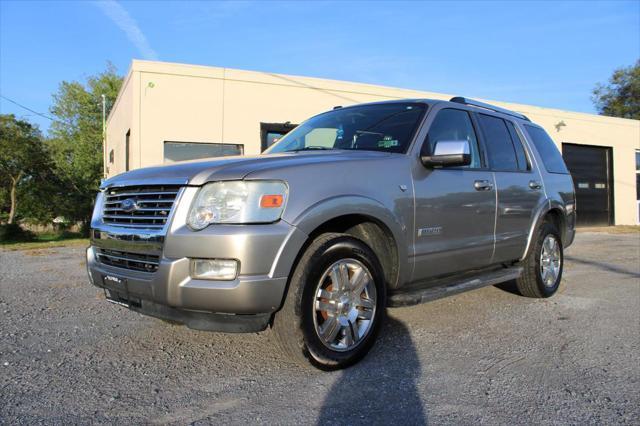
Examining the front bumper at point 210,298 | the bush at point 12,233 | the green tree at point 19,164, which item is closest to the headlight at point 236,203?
the front bumper at point 210,298

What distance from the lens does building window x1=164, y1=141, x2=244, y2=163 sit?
11.9 m

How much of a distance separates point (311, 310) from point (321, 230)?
548 millimetres

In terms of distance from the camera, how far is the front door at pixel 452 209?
12.7 ft

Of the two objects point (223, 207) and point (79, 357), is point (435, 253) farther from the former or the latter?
point (79, 357)

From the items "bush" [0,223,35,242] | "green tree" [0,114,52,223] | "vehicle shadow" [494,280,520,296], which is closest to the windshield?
"vehicle shadow" [494,280,520,296]

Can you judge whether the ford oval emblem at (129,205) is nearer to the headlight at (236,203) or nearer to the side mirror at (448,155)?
the headlight at (236,203)

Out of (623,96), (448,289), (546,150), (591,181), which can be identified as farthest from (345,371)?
(623,96)

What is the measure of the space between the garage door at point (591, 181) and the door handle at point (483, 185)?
16233 mm

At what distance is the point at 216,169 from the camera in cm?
299

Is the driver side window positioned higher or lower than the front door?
higher

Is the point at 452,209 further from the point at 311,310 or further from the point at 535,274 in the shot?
the point at 535,274

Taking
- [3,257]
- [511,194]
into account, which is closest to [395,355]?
[511,194]

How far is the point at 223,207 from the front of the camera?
2.89 metres

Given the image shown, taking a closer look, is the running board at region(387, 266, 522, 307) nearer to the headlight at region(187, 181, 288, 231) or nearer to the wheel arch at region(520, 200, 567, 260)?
the wheel arch at region(520, 200, 567, 260)
